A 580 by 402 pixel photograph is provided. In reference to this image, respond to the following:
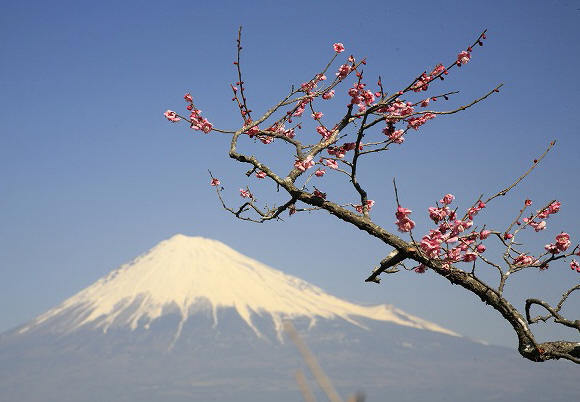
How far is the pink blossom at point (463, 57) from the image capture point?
663 centimetres

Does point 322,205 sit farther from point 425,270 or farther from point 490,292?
point 490,292

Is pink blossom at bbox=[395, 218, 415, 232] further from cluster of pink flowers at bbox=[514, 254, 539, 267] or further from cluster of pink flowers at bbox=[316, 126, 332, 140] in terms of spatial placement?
cluster of pink flowers at bbox=[316, 126, 332, 140]

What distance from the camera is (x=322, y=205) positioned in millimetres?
6004

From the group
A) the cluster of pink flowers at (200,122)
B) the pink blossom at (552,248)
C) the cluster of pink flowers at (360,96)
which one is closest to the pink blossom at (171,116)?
the cluster of pink flowers at (200,122)

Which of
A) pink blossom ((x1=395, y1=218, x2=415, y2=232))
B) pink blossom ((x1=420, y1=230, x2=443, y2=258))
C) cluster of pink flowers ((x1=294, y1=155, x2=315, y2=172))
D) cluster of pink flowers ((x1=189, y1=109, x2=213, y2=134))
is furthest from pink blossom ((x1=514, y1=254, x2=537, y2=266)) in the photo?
cluster of pink flowers ((x1=189, y1=109, x2=213, y2=134))

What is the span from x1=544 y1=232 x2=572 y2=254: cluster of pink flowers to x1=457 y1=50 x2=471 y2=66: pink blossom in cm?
188

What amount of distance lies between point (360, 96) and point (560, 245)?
227cm

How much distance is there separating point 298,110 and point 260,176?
4.19 feet

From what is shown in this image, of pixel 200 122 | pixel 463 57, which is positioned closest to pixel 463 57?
pixel 463 57

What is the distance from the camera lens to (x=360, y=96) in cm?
677

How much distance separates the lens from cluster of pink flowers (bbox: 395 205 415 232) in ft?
16.7

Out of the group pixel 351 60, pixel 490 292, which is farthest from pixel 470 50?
pixel 490 292

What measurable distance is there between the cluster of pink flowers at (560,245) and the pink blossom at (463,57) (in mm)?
1876

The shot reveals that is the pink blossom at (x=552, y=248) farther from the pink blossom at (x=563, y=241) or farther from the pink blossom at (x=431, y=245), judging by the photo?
the pink blossom at (x=431, y=245)
